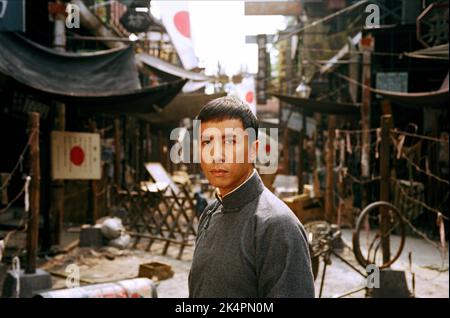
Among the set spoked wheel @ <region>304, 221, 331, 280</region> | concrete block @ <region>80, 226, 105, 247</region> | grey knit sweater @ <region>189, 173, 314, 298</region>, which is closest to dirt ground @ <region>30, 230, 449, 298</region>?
concrete block @ <region>80, 226, 105, 247</region>

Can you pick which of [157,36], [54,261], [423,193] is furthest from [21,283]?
[157,36]

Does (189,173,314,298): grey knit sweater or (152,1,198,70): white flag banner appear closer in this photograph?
(189,173,314,298): grey knit sweater

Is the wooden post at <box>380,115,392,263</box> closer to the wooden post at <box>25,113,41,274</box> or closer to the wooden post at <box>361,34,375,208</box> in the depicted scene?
the wooden post at <box>25,113,41,274</box>

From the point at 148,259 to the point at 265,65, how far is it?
15.7m

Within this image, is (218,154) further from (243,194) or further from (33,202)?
(33,202)

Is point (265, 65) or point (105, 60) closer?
point (105, 60)

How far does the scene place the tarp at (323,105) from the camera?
14.5 meters

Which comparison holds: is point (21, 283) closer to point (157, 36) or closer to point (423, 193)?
point (423, 193)

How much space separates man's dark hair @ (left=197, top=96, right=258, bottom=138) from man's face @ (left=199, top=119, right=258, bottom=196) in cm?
2

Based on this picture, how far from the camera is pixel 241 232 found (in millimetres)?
1912

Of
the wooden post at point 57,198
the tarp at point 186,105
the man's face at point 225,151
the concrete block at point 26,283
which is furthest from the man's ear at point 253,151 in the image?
the tarp at point 186,105

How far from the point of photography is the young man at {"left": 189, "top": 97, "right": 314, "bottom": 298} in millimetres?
1780

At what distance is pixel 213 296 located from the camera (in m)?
1.95

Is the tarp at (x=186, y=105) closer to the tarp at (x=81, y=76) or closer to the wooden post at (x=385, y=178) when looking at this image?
the tarp at (x=81, y=76)
